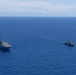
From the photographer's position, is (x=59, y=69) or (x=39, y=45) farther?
(x=39, y=45)

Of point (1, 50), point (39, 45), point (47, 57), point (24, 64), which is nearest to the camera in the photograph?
point (24, 64)

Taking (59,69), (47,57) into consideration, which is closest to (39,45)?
(47,57)

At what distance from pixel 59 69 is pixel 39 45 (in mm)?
70958

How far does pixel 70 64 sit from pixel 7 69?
32110 mm

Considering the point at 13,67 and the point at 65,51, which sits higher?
the point at 65,51

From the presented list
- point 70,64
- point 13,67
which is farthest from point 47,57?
Result: point 13,67

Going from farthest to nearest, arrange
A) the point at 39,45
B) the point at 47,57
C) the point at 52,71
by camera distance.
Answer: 1. the point at 39,45
2. the point at 47,57
3. the point at 52,71

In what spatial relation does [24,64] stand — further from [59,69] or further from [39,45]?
[39,45]

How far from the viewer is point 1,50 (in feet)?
565

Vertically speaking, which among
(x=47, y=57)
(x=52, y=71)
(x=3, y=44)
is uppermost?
(x=3, y=44)

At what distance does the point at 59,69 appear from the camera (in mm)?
125250

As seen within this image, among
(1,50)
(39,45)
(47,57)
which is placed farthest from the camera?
(39,45)

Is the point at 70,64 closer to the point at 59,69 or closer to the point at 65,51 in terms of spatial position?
the point at 59,69

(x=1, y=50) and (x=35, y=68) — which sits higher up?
(x=1, y=50)
